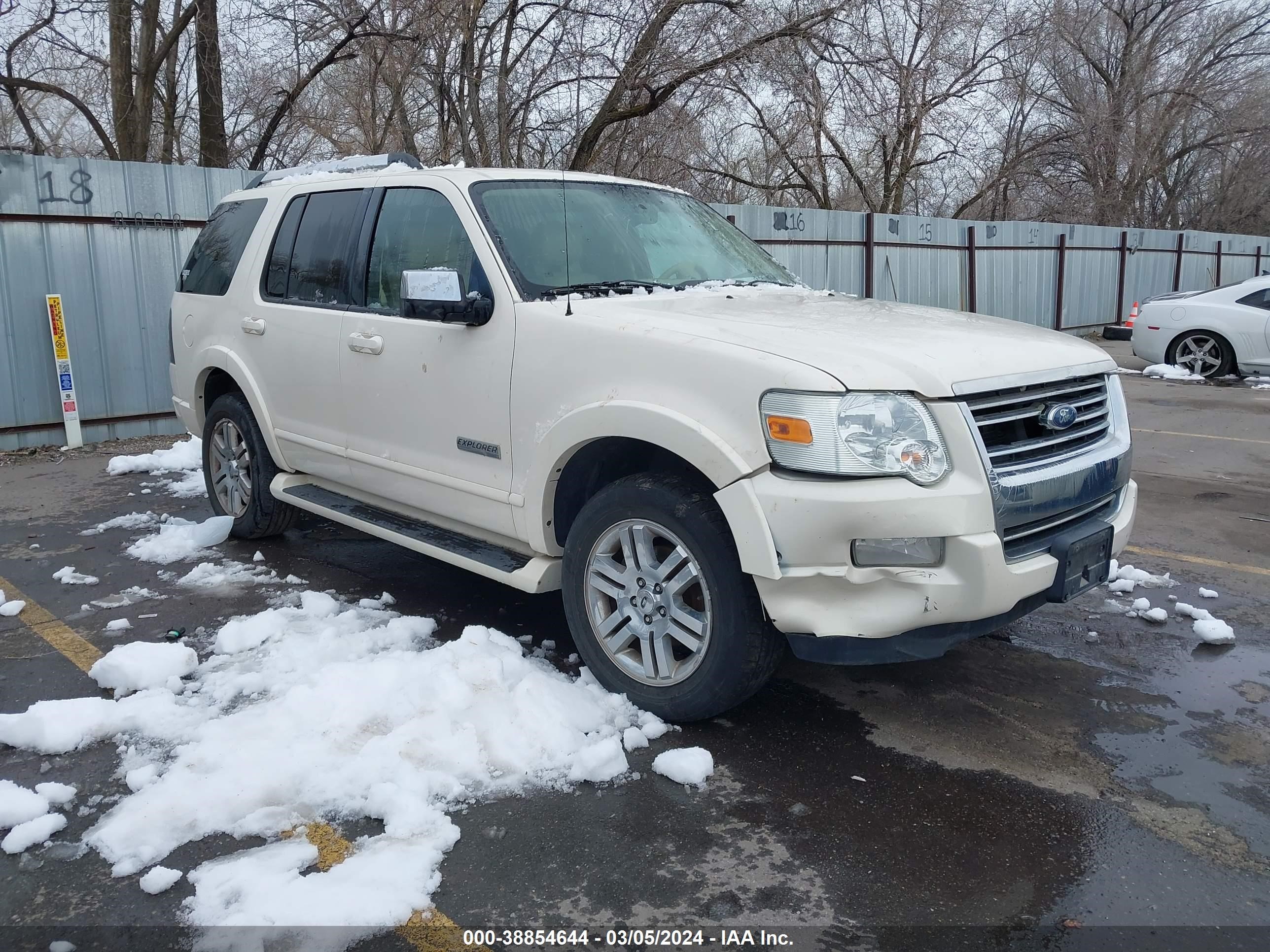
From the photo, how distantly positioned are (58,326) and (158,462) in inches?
64.4

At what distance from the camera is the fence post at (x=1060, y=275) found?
19.6 metres

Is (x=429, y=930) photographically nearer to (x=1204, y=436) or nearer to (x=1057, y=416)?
(x=1057, y=416)

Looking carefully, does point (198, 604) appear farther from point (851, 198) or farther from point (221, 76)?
point (851, 198)

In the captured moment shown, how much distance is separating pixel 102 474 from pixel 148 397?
1649 mm

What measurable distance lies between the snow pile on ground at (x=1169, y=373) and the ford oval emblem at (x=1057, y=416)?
11.3 meters

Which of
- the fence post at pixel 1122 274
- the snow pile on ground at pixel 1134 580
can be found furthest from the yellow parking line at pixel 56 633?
the fence post at pixel 1122 274

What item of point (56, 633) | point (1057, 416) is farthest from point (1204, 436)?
point (56, 633)

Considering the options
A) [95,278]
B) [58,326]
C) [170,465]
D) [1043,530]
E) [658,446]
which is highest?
[95,278]

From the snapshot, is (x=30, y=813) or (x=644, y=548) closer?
(x=30, y=813)

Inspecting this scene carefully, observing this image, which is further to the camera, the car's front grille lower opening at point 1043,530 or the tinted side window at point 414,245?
the tinted side window at point 414,245

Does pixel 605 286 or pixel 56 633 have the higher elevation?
pixel 605 286

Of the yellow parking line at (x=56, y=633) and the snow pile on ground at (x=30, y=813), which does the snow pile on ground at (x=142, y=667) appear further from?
the snow pile on ground at (x=30, y=813)

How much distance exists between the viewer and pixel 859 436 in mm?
3109

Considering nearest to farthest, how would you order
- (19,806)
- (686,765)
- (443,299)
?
1. (19,806)
2. (686,765)
3. (443,299)
